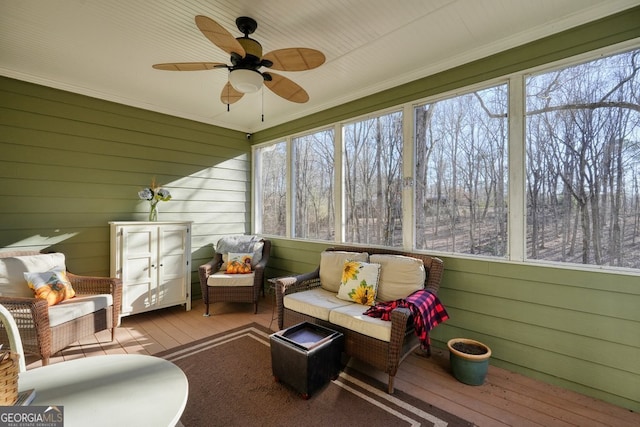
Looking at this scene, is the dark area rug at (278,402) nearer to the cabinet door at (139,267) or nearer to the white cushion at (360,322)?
the white cushion at (360,322)

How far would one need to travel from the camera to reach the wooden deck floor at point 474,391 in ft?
6.52

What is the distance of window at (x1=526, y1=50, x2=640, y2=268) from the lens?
213 cm

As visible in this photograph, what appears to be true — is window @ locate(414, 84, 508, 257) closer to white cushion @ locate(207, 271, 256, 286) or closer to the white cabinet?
white cushion @ locate(207, 271, 256, 286)

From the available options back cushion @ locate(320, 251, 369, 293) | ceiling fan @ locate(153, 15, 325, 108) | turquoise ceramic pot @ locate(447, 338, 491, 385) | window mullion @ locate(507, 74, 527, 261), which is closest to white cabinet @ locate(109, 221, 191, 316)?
back cushion @ locate(320, 251, 369, 293)

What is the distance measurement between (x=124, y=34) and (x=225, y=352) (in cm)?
298

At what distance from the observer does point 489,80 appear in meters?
2.69

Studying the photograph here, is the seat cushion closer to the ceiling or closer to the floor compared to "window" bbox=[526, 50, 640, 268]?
closer to the floor

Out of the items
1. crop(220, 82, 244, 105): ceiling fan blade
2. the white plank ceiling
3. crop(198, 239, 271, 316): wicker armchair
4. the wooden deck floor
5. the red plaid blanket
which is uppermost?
the white plank ceiling

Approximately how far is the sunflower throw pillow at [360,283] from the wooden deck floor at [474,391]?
597 millimetres

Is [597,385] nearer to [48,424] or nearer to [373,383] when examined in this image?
[373,383]

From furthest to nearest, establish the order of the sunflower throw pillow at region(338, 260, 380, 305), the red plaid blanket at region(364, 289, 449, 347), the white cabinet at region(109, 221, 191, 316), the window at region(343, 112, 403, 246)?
1. the white cabinet at region(109, 221, 191, 316)
2. the window at region(343, 112, 403, 246)
3. the sunflower throw pillow at region(338, 260, 380, 305)
4. the red plaid blanket at region(364, 289, 449, 347)

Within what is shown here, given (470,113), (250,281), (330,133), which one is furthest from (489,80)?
(250,281)

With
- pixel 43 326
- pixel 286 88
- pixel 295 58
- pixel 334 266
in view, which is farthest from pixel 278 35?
pixel 43 326

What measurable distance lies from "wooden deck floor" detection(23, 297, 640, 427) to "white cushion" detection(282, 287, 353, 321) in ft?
1.86
